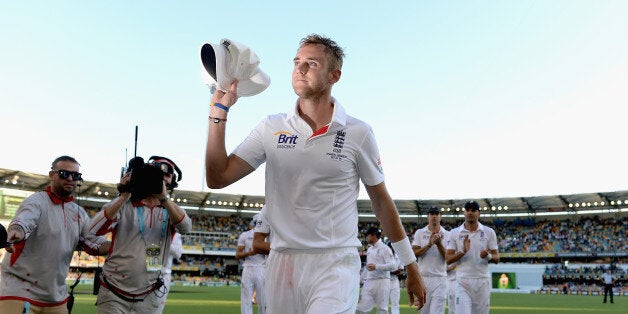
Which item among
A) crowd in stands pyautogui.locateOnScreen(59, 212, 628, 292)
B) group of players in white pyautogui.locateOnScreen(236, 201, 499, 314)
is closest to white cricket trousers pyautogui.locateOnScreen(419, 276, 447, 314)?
group of players in white pyautogui.locateOnScreen(236, 201, 499, 314)

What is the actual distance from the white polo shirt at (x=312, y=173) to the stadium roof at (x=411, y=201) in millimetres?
60819

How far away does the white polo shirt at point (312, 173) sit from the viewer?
12.0 feet

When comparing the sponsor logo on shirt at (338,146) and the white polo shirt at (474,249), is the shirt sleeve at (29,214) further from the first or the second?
the white polo shirt at (474,249)

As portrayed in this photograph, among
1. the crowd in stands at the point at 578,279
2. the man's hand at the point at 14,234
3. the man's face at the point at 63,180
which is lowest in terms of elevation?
the crowd in stands at the point at 578,279

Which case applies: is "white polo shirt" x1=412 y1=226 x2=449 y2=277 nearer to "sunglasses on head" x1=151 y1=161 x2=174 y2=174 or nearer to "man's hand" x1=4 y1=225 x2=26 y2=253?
"sunglasses on head" x1=151 y1=161 x2=174 y2=174

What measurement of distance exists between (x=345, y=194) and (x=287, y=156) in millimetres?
450

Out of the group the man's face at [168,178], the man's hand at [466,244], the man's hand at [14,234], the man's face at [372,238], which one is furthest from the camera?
the man's face at [372,238]

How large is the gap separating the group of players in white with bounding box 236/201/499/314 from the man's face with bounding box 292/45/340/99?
371cm

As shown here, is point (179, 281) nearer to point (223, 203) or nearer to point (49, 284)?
point (223, 203)

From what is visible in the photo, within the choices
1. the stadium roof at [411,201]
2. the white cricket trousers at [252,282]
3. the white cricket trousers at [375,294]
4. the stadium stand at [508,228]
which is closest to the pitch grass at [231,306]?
the white cricket trousers at [252,282]

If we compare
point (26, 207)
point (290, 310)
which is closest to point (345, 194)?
point (290, 310)

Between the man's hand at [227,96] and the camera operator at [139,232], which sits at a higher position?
the man's hand at [227,96]

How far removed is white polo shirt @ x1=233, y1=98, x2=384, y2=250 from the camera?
3.67 meters

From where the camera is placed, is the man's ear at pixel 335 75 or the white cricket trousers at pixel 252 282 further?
the white cricket trousers at pixel 252 282
